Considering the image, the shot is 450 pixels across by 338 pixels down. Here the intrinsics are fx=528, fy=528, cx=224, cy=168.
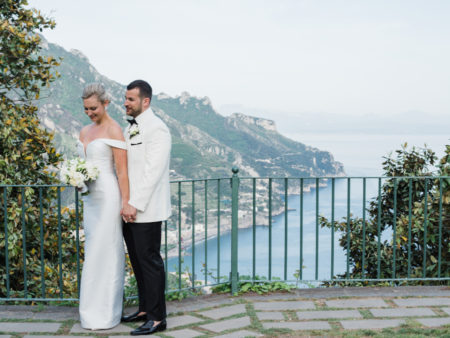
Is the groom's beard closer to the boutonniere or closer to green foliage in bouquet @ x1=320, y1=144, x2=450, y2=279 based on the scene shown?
the boutonniere

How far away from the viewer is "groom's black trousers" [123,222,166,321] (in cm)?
370

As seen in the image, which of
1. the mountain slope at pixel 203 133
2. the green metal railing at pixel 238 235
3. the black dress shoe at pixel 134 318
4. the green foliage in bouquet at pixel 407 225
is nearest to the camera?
the black dress shoe at pixel 134 318

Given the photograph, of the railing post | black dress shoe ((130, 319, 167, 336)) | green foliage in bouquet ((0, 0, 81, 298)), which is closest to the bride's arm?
black dress shoe ((130, 319, 167, 336))

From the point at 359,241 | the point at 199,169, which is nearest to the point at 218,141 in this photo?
the point at 199,169

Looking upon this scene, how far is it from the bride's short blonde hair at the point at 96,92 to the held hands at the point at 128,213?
757mm

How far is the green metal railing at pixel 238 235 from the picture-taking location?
4.58 metres

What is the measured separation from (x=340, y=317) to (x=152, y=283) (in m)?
1.50

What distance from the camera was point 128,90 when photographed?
3.56m

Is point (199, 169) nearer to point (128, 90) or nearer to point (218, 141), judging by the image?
point (218, 141)

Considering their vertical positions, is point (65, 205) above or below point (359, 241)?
above

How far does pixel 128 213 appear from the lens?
3633 mm

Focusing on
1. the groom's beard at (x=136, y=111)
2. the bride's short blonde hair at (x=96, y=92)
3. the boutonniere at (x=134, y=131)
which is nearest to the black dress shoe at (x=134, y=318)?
the boutonniere at (x=134, y=131)

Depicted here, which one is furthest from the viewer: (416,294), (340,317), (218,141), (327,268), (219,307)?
(218,141)

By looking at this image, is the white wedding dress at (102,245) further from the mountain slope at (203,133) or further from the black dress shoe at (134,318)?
the mountain slope at (203,133)
